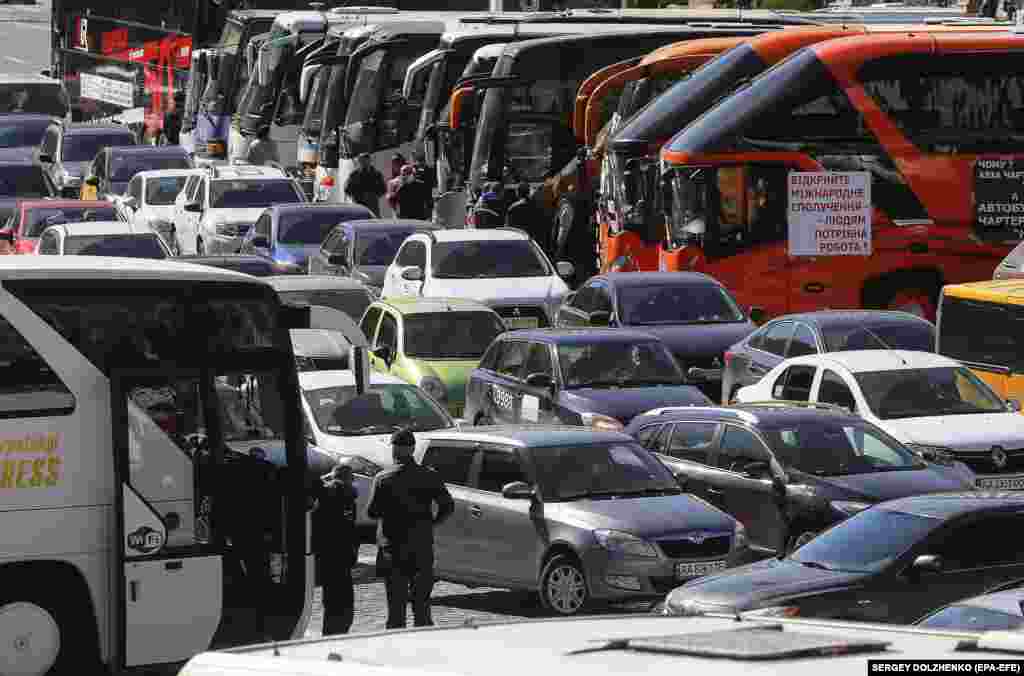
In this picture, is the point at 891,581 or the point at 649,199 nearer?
the point at 891,581

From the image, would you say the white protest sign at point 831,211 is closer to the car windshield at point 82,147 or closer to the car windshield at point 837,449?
the car windshield at point 837,449

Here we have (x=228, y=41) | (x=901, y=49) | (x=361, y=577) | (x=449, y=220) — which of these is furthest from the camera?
(x=228, y=41)

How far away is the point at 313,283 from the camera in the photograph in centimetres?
2725

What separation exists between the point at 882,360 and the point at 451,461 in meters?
4.80

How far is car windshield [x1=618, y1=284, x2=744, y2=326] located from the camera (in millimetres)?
25531

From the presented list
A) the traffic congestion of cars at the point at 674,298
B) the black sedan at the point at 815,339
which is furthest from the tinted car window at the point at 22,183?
the black sedan at the point at 815,339

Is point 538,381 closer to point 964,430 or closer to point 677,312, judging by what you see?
point 677,312

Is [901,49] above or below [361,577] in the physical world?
above

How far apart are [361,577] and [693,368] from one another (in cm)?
602

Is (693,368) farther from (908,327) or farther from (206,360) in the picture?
(206,360)

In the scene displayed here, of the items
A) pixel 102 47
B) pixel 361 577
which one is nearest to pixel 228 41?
pixel 102 47

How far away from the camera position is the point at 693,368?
23641mm

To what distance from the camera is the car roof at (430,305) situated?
25094 millimetres

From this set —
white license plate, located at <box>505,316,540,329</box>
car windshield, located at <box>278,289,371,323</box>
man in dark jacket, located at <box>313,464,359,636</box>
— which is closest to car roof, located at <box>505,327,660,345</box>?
white license plate, located at <box>505,316,540,329</box>
